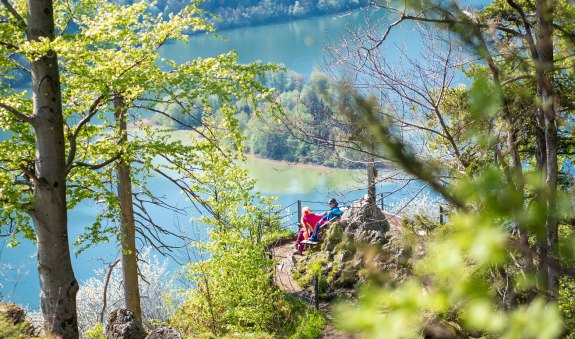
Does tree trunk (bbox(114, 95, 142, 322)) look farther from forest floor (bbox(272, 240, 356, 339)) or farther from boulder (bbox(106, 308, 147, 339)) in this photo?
boulder (bbox(106, 308, 147, 339))

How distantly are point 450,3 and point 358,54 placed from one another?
12.1 ft

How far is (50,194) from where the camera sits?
247 inches

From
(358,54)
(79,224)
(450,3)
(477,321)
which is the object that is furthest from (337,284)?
(79,224)

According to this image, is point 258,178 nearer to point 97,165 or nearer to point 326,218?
point 326,218

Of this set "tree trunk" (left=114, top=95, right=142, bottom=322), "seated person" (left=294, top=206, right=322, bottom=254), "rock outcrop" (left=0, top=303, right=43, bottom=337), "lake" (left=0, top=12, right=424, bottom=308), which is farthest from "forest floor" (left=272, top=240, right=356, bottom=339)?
"rock outcrop" (left=0, top=303, right=43, bottom=337)

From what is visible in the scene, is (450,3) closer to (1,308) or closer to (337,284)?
(1,308)

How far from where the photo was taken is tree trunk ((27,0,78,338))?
621 centimetres

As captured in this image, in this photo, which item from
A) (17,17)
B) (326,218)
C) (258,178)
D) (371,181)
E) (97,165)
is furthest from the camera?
(258,178)

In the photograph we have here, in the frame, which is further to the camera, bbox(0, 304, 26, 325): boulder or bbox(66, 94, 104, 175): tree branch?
bbox(66, 94, 104, 175): tree branch

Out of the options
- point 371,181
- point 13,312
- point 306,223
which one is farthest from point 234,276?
point 13,312

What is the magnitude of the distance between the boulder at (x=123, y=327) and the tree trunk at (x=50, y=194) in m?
0.67

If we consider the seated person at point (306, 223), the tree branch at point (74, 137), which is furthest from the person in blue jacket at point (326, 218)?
the tree branch at point (74, 137)

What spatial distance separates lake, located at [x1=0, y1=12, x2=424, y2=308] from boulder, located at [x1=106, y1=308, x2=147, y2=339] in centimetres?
306

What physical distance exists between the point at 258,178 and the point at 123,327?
9.49 m
